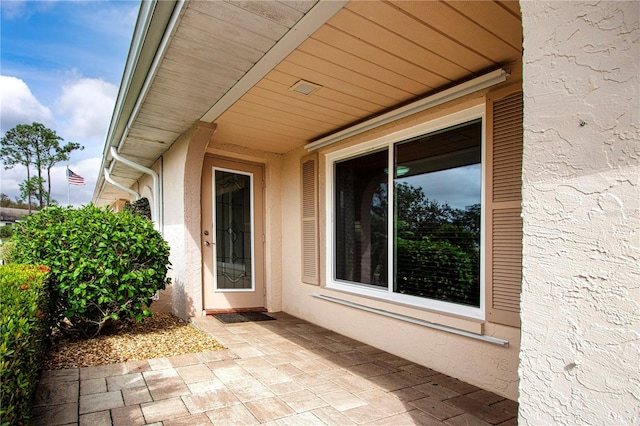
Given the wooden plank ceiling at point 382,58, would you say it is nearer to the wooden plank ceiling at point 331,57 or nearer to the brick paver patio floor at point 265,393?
the wooden plank ceiling at point 331,57

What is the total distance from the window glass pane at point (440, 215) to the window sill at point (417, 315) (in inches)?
6.5

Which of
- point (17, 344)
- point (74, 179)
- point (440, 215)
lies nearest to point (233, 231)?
point (440, 215)

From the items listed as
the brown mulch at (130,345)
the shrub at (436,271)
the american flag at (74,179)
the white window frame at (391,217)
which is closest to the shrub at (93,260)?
the brown mulch at (130,345)

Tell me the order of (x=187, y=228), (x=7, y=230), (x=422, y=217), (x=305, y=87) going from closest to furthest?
1. (x=305, y=87)
2. (x=422, y=217)
3. (x=187, y=228)
4. (x=7, y=230)

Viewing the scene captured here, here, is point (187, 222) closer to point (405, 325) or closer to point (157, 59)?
point (157, 59)

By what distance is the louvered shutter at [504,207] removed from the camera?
7.89ft

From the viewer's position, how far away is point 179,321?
14.3 feet

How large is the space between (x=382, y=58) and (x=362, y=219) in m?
1.95

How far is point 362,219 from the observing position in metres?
3.99

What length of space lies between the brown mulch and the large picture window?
1785mm

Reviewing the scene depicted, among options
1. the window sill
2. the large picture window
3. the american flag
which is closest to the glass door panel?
the window sill

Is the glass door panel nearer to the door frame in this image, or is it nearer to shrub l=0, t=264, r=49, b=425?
the door frame

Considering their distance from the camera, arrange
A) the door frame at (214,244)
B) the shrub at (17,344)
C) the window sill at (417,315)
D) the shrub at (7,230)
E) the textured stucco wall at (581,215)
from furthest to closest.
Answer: the door frame at (214,244), the shrub at (7,230), the window sill at (417,315), the shrub at (17,344), the textured stucco wall at (581,215)

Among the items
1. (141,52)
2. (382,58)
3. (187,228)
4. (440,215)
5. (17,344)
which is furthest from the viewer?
(187,228)
